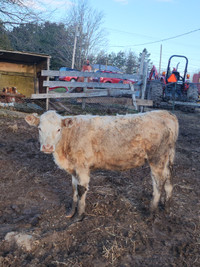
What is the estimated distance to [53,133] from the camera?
11.2 feet

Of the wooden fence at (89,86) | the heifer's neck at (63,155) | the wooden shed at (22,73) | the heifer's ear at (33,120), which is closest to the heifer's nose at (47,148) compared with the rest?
the heifer's neck at (63,155)

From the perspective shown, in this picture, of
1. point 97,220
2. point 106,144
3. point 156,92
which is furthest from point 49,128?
point 156,92

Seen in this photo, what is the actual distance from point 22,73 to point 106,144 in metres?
9.64

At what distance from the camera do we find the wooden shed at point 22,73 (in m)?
11.5

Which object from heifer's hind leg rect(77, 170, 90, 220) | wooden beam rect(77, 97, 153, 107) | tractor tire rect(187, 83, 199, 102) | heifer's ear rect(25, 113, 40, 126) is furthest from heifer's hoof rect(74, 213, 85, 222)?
tractor tire rect(187, 83, 199, 102)

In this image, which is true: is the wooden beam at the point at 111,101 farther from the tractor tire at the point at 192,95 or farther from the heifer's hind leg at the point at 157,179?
the heifer's hind leg at the point at 157,179

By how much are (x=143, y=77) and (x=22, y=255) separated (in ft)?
35.1

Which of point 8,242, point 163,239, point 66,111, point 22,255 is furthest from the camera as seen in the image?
point 66,111

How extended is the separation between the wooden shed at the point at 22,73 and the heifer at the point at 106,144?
8.48m

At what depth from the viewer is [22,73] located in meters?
11.9

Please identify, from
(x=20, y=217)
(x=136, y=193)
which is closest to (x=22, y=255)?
(x=20, y=217)

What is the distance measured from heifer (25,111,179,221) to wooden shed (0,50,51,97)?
8.48 meters

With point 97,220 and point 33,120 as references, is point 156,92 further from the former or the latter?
point 97,220

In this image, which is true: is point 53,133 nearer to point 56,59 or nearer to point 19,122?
point 19,122
